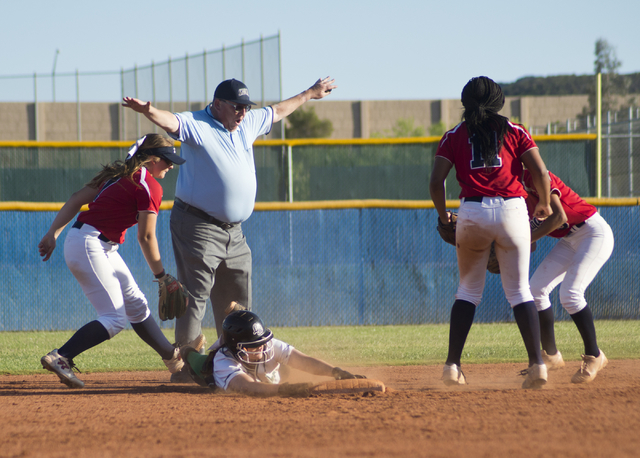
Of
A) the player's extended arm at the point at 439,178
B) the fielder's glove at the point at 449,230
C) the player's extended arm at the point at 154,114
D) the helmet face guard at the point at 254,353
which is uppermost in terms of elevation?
the player's extended arm at the point at 154,114

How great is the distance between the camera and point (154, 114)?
13.3 ft

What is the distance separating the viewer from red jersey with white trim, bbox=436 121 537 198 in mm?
3979

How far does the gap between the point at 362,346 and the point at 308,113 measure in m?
39.4

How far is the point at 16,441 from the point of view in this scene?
3.12m

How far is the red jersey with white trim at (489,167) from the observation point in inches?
157

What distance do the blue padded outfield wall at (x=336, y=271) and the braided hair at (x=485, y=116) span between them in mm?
4963

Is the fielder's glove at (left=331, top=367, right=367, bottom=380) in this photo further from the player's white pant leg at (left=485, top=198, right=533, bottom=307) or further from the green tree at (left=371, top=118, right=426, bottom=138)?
the green tree at (left=371, top=118, right=426, bottom=138)

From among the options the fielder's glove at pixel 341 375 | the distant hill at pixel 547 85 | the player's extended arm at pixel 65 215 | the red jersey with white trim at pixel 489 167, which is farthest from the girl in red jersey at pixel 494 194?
the distant hill at pixel 547 85

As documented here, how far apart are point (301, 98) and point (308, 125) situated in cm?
4033

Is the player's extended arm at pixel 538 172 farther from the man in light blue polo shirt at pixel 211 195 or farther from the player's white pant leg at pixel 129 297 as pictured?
the player's white pant leg at pixel 129 297

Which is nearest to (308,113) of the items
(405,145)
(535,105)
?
(535,105)

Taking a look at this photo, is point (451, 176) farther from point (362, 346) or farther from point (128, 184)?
point (128, 184)

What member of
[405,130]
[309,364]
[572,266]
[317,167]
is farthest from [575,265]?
[405,130]

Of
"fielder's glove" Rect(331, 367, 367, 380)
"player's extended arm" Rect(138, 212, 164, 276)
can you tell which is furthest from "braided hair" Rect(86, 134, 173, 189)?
"fielder's glove" Rect(331, 367, 367, 380)
